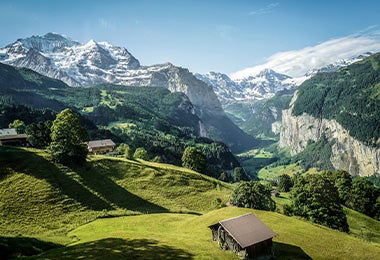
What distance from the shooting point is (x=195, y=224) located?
70812mm

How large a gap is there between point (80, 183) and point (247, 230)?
56.6 metres

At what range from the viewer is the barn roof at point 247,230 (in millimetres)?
51125

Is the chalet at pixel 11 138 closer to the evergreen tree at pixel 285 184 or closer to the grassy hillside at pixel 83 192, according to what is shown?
the grassy hillside at pixel 83 192

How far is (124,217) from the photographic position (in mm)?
77625

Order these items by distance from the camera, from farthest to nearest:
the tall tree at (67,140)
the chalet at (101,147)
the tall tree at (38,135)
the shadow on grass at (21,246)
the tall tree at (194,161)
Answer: the chalet at (101,147) < the tall tree at (194,161) < the tall tree at (38,135) < the tall tree at (67,140) < the shadow on grass at (21,246)

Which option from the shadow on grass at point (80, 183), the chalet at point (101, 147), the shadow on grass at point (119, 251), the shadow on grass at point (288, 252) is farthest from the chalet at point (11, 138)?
the shadow on grass at point (288, 252)

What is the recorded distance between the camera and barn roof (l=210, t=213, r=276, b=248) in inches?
2013

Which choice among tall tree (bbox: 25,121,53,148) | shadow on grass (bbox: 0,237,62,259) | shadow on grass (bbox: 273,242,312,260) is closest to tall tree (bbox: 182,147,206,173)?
tall tree (bbox: 25,121,53,148)

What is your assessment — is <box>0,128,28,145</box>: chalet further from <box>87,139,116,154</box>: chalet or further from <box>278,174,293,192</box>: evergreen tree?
<box>278,174,293,192</box>: evergreen tree

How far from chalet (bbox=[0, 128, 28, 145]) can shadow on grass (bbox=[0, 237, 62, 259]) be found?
300 feet

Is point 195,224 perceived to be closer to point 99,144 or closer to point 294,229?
point 294,229

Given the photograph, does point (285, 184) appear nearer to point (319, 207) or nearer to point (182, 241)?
point (319, 207)

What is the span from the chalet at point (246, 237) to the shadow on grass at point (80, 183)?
34.8 metres

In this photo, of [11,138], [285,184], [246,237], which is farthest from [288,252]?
[285,184]
